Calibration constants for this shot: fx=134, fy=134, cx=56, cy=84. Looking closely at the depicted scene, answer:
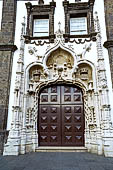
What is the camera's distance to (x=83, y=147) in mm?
5652

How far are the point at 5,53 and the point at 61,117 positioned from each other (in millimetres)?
4010

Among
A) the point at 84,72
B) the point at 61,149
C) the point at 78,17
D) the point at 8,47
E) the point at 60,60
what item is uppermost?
the point at 78,17

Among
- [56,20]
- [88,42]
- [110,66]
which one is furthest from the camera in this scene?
[56,20]

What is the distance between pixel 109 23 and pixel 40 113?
5567 mm

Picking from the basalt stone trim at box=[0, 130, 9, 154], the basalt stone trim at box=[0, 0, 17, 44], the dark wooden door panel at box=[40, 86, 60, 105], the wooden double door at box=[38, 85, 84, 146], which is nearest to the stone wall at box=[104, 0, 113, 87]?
the wooden double door at box=[38, 85, 84, 146]

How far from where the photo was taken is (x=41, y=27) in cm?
748

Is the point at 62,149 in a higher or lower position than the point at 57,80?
lower

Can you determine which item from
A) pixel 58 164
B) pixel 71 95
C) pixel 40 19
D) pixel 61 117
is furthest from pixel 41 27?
pixel 58 164

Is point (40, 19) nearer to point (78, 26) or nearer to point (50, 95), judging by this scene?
point (78, 26)

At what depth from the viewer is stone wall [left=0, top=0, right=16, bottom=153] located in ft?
18.4

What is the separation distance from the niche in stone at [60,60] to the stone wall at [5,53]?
72.5 inches

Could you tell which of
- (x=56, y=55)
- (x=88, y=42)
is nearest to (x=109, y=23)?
(x=88, y=42)

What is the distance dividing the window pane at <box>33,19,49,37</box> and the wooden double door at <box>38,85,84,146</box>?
3076mm

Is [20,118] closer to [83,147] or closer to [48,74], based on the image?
[48,74]
